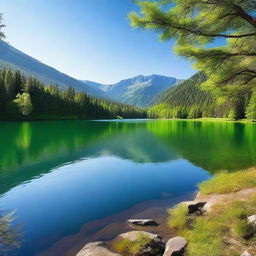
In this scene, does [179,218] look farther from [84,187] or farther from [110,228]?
[84,187]

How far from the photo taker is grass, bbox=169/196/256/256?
6.35 metres

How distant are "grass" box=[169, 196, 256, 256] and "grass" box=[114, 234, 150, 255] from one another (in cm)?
168

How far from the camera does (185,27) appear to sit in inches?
366

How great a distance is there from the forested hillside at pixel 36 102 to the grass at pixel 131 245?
10156cm

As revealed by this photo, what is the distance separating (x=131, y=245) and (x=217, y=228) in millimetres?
3443

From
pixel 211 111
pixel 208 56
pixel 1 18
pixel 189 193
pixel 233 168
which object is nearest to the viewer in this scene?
pixel 1 18

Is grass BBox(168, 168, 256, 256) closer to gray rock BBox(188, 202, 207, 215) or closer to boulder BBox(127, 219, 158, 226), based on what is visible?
gray rock BBox(188, 202, 207, 215)

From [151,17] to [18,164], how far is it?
67.4ft

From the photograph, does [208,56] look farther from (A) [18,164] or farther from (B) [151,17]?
(A) [18,164]

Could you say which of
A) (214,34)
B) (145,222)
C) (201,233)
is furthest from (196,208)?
(214,34)

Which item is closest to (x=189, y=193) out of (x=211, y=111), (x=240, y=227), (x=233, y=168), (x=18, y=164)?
(x=240, y=227)

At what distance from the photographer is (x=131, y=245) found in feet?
24.9

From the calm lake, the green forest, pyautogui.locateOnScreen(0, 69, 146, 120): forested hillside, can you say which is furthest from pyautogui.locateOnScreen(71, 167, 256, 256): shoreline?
pyautogui.locateOnScreen(0, 69, 146, 120): forested hillside

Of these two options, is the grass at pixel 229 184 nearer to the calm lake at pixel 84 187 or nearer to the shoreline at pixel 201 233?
the shoreline at pixel 201 233
